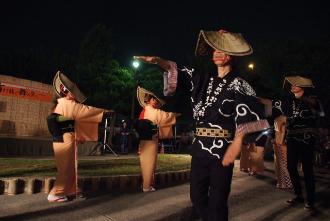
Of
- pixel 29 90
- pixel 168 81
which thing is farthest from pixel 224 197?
pixel 29 90

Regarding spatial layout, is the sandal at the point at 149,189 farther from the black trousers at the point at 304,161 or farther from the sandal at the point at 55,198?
the black trousers at the point at 304,161

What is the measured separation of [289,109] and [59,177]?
13.6ft

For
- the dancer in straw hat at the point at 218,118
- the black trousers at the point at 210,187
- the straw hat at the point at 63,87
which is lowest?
the black trousers at the point at 210,187

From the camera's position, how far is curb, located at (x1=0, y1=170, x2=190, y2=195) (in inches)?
263

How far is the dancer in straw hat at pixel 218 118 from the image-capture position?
3.45 meters

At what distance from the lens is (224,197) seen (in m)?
3.43

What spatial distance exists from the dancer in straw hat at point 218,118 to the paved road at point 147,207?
207 cm

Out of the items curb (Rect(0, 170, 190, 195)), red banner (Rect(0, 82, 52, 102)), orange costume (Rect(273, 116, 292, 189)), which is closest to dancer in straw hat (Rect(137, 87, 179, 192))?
curb (Rect(0, 170, 190, 195))

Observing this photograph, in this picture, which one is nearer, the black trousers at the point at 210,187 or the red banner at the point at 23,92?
the black trousers at the point at 210,187

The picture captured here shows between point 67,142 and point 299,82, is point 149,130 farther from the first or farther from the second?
point 299,82

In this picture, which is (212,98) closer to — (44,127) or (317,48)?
(44,127)

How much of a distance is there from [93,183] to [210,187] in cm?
445

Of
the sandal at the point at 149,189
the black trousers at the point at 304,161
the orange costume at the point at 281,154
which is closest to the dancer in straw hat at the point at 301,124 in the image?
the black trousers at the point at 304,161

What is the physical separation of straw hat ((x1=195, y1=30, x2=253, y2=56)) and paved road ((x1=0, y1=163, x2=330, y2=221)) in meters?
2.78
